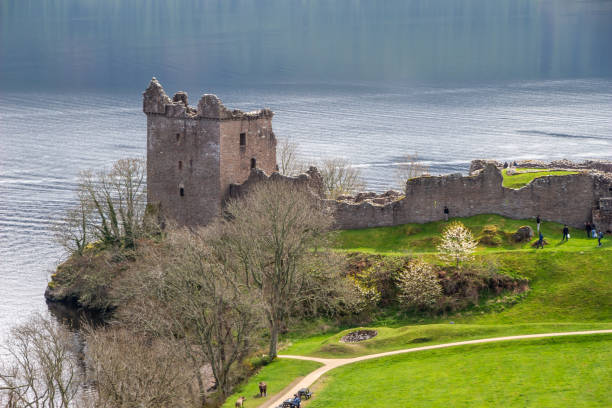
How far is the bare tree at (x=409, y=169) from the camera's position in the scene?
106 m

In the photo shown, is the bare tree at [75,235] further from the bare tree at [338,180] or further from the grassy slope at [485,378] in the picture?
the grassy slope at [485,378]

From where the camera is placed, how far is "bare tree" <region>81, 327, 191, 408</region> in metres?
45.7

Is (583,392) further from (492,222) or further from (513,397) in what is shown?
(492,222)

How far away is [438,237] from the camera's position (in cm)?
6756

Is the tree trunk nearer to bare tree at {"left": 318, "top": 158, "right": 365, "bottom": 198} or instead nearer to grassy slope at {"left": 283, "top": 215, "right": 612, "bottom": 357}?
grassy slope at {"left": 283, "top": 215, "right": 612, "bottom": 357}

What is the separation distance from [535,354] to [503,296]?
10.0 m

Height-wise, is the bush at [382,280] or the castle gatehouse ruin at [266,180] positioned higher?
the castle gatehouse ruin at [266,180]

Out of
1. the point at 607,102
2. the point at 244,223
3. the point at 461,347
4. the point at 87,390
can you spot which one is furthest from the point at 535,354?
the point at 607,102

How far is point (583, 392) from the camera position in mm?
46094

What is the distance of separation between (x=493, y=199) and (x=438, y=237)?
4816mm

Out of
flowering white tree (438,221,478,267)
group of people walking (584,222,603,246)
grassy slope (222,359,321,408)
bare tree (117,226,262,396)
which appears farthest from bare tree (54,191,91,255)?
group of people walking (584,222,603,246)

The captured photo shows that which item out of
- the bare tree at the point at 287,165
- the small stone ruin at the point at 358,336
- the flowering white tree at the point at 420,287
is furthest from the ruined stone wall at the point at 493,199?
the bare tree at the point at 287,165

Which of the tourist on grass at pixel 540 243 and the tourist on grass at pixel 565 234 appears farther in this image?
the tourist on grass at pixel 565 234

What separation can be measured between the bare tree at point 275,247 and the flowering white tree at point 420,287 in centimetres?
629
